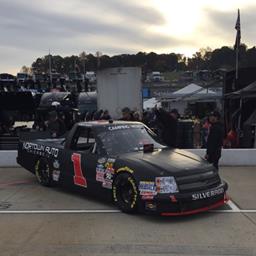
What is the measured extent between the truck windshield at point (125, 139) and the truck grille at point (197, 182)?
1.25 metres

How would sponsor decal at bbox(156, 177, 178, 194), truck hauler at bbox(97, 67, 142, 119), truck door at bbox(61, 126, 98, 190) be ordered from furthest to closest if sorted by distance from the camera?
1. truck hauler at bbox(97, 67, 142, 119)
2. truck door at bbox(61, 126, 98, 190)
3. sponsor decal at bbox(156, 177, 178, 194)

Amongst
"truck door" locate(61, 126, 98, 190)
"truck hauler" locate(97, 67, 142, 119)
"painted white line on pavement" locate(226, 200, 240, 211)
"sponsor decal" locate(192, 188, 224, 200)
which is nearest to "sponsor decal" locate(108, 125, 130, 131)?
"truck door" locate(61, 126, 98, 190)

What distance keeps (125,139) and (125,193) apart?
3.74 ft

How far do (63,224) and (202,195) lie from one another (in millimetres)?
2082

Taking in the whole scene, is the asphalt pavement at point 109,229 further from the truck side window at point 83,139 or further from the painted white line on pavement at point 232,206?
the truck side window at point 83,139

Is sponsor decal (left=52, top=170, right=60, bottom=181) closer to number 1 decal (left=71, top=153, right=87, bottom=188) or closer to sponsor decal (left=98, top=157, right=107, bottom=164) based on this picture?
number 1 decal (left=71, top=153, right=87, bottom=188)

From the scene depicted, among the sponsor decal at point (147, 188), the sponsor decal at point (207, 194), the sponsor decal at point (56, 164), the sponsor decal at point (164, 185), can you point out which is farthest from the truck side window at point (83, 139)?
the sponsor decal at point (207, 194)

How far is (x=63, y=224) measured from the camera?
7102 millimetres

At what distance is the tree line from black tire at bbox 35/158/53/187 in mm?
13161

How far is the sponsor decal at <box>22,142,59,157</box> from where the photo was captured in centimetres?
955

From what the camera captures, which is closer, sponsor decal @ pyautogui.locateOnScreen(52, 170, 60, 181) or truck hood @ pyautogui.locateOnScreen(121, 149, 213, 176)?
truck hood @ pyautogui.locateOnScreen(121, 149, 213, 176)

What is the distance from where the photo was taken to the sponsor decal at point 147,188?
282 inches

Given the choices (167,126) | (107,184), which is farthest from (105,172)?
(167,126)

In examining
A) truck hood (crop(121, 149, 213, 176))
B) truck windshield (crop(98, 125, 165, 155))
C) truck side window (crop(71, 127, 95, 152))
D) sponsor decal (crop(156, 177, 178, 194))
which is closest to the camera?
sponsor decal (crop(156, 177, 178, 194))
